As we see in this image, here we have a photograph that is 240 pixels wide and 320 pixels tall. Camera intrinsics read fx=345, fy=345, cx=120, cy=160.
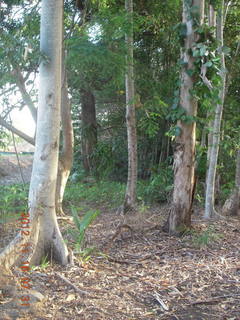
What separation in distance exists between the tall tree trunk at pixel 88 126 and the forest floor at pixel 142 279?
570cm

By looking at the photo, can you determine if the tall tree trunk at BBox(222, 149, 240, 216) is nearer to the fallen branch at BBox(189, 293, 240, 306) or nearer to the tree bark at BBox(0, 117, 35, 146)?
the fallen branch at BBox(189, 293, 240, 306)

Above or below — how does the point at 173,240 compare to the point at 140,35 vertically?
below

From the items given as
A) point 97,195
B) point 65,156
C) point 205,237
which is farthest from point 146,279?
point 97,195

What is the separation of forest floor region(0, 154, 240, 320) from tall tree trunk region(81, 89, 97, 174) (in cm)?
570

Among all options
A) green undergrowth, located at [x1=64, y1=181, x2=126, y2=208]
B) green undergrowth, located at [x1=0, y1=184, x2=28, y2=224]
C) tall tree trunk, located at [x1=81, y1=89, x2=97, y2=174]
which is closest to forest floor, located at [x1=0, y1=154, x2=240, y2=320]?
green undergrowth, located at [x1=0, y1=184, x2=28, y2=224]

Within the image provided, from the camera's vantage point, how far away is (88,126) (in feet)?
36.4

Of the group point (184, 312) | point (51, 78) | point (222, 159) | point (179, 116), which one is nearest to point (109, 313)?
point (184, 312)

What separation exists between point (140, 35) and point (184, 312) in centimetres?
763

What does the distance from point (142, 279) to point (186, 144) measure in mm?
2296

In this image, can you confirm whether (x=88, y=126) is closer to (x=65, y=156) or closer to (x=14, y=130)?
(x=65, y=156)

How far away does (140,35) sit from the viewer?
9125mm

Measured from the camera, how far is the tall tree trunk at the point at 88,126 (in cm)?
1120

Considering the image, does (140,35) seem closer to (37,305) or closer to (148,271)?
(148,271)

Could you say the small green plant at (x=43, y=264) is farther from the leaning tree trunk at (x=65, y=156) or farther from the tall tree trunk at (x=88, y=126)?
the tall tree trunk at (x=88, y=126)
